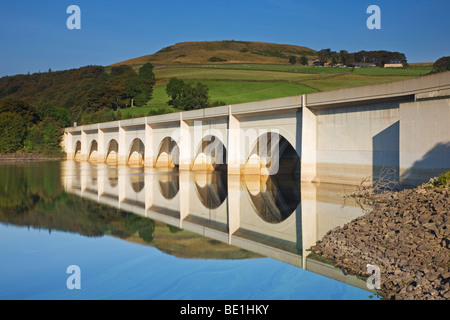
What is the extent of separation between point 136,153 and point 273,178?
78.3 feet

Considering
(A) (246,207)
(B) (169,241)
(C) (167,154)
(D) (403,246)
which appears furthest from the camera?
(C) (167,154)

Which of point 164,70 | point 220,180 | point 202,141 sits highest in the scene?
point 164,70

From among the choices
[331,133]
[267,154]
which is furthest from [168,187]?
[331,133]

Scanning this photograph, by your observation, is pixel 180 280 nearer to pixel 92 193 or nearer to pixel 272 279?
pixel 272 279

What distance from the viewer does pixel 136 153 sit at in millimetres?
49188

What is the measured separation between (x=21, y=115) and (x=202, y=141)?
168 ft

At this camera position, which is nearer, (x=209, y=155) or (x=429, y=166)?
(x=429, y=166)

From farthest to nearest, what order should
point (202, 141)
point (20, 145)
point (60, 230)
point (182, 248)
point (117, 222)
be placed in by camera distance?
point (20, 145) < point (202, 141) < point (117, 222) < point (60, 230) < point (182, 248)

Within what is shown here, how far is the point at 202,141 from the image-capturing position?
1426 inches

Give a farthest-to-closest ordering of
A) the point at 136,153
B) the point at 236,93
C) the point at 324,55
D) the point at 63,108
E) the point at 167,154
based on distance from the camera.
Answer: the point at 324,55 < the point at 63,108 < the point at 236,93 < the point at 136,153 < the point at 167,154

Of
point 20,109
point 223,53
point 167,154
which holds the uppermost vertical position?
point 223,53

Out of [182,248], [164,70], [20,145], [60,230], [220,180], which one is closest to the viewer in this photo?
[182,248]

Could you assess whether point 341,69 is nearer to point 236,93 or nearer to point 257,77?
point 257,77

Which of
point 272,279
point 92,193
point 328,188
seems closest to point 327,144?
point 328,188
